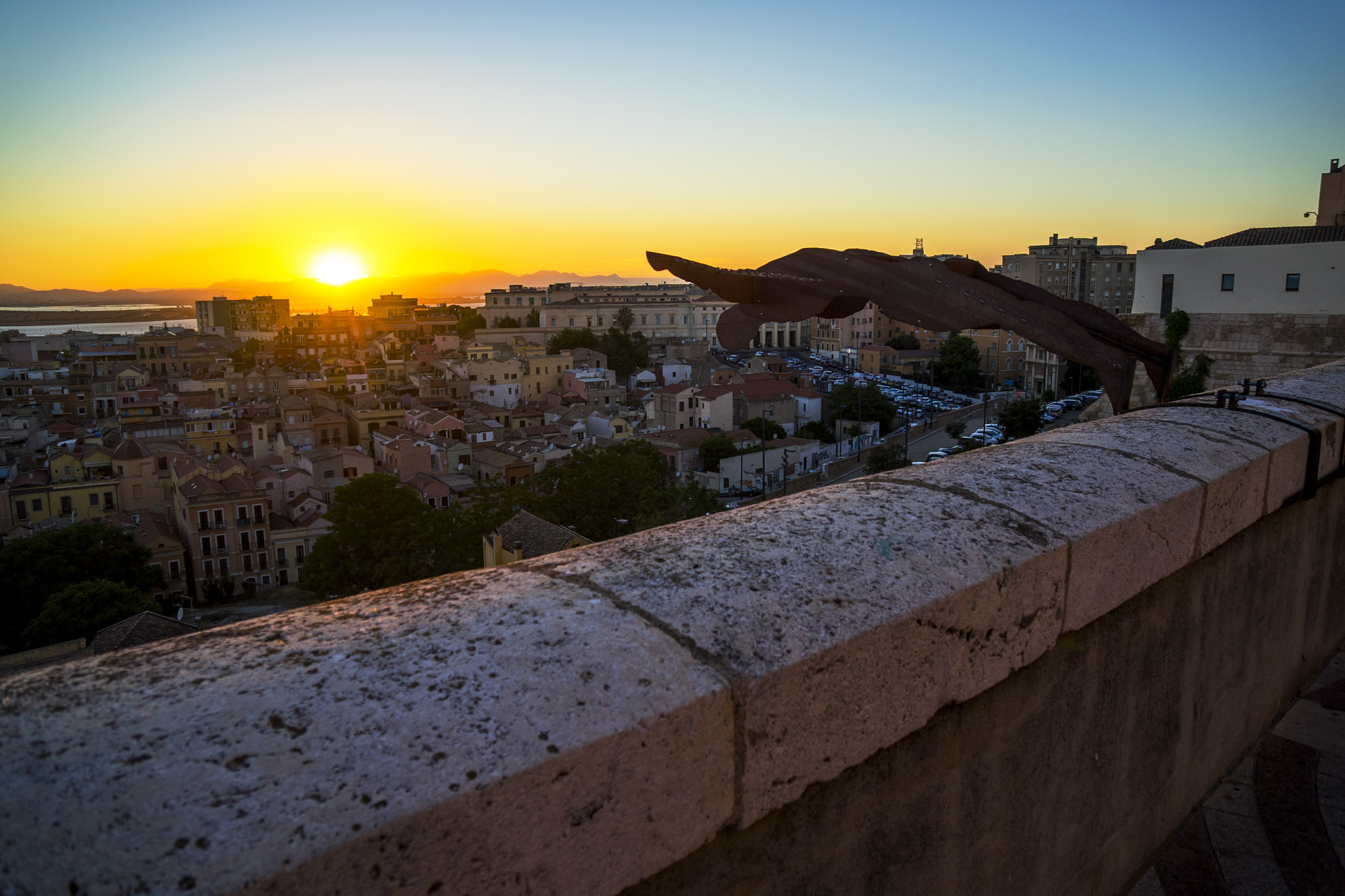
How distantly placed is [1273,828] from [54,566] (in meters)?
25.9

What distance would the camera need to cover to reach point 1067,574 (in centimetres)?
108

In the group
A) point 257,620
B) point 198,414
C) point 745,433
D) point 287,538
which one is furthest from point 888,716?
point 198,414

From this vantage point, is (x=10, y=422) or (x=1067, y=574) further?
(x=10, y=422)

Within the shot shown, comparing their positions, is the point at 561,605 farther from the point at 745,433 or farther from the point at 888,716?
the point at 745,433

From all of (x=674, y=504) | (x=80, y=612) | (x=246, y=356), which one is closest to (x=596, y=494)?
(x=674, y=504)

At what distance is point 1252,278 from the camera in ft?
33.6

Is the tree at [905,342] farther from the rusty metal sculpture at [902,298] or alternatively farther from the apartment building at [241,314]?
the apartment building at [241,314]

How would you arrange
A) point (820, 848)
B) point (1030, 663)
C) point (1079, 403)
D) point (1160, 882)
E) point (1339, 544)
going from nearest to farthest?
1. point (820, 848)
2. point (1030, 663)
3. point (1160, 882)
4. point (1339, 544)
5. point (1079, 403)

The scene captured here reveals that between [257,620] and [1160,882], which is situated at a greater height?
[257,620]

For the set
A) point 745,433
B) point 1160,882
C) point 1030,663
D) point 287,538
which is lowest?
point 287,538

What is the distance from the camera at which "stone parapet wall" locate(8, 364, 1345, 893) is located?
55cm

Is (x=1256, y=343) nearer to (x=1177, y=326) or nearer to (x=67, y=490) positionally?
(x=1177, y=326)

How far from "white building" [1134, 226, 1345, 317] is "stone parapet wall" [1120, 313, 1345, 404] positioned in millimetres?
100

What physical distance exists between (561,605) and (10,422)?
46652mm
